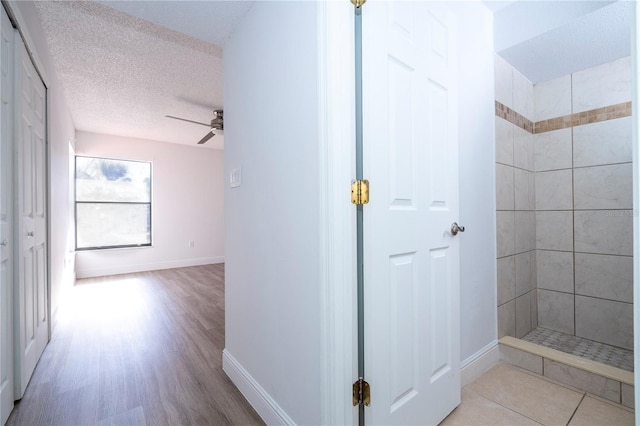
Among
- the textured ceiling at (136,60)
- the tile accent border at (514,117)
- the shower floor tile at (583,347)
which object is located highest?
the textured ceiling at (136,60)

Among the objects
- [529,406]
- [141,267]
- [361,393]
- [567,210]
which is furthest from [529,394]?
[141,267]

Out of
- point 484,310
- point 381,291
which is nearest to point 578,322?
point 484,310

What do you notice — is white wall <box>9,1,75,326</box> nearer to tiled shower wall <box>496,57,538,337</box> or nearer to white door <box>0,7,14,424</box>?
white door <box>0,7,14,424</box>

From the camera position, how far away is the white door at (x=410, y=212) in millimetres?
1109

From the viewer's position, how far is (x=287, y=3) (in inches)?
50.2

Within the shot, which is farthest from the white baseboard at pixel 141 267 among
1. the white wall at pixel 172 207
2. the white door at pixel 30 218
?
the white door at pixel 30 218

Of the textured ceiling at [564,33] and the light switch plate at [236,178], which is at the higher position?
the textured ceiling at [564,33]

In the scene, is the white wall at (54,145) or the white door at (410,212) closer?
the white door at (410,212)

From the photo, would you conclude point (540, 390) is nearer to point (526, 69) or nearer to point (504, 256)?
point (504, 256)

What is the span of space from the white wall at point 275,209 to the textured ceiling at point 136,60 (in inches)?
14.7

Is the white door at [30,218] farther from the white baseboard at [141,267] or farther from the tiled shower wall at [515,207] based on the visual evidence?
the tiled shower wall at [515,207]

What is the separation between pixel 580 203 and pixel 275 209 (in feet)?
8.06

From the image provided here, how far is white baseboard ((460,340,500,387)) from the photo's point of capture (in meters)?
1.69

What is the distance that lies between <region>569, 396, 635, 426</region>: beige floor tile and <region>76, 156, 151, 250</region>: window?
234 inches
